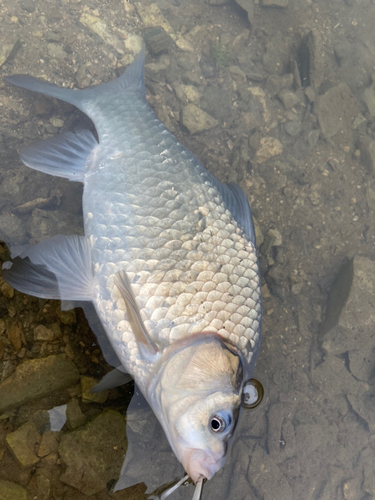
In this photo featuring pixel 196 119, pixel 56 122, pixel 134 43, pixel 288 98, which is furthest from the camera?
pixel 288 98

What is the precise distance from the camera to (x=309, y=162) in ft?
12.8

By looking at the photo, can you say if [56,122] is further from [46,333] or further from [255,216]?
[255,216]

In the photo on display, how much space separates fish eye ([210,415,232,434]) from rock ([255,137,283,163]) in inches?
106

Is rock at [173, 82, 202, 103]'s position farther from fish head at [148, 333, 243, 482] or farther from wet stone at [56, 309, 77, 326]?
fish head at [148, 333, 243, 482]

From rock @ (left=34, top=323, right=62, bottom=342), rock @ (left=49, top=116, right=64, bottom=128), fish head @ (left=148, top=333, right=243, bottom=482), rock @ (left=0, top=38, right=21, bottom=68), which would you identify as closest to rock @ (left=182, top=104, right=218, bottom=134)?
rock @ (left=49, top=116, right=64, bottom=128)

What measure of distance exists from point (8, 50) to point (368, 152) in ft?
12.2

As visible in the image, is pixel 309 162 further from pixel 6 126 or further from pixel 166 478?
pixel 166 478

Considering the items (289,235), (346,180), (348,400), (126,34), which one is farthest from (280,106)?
(348,400)

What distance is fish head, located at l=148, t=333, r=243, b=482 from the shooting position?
1736 mm

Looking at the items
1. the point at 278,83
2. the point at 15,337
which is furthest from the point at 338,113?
the point at 15,337

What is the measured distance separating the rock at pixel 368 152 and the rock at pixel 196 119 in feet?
5.45

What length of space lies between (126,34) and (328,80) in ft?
7.66

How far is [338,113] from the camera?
411 centimetres

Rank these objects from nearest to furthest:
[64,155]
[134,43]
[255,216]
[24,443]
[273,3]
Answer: [24,443]
[64,155]
[255,216]
[134,43]
[273,3]
